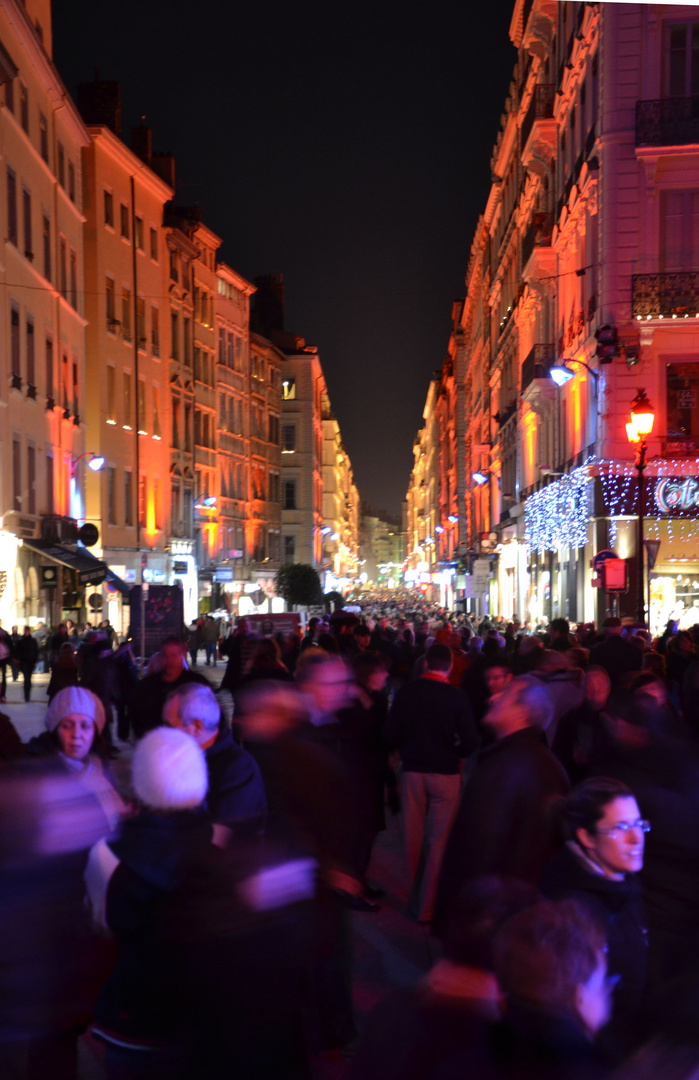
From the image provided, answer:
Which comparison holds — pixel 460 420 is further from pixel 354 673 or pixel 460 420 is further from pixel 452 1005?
pixel 452 1005

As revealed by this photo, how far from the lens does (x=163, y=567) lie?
51.2m

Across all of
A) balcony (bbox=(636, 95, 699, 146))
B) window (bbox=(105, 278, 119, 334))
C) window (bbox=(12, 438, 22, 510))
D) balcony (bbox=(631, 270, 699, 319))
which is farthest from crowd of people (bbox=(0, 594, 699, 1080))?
window (bbox=(105, 278, 119, 334))

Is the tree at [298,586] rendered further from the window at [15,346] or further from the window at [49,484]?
the window at [15,346]

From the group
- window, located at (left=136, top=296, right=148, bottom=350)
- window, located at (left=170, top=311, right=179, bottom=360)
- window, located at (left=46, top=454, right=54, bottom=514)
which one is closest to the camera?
window, located at (left=46, top=454, right=54, bottom=514)

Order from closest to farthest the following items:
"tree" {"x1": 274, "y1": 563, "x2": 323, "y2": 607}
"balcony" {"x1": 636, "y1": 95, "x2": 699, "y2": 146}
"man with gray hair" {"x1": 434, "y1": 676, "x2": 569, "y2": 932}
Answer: "man with gray hair" {"x1": 434, "y1": 676, "x2": 569, "y2": 932}
"balcony" {"x1": 636, "y1": 95, "x2": 699, "y2": 146}
"tree" {"x1": 274, "y1": 563, "x2": 323, "y2": 607}

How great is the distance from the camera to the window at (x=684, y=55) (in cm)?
2736

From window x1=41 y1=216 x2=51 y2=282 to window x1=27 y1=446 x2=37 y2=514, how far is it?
4.95 meters

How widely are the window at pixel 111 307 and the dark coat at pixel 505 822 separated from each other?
40790 millimetres

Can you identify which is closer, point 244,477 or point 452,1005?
point 452,1005

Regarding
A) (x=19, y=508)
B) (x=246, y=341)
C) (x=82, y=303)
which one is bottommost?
(x=19, y=508)

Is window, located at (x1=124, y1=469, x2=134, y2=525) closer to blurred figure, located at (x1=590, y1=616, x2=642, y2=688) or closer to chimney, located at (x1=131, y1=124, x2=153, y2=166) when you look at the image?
chimney, located at (x1=131, y1=124, x2=153, y2=166)

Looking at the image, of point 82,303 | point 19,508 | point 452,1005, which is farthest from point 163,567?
point 452,1005

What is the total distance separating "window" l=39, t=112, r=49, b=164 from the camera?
32.8 meters

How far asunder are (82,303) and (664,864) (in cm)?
3598
